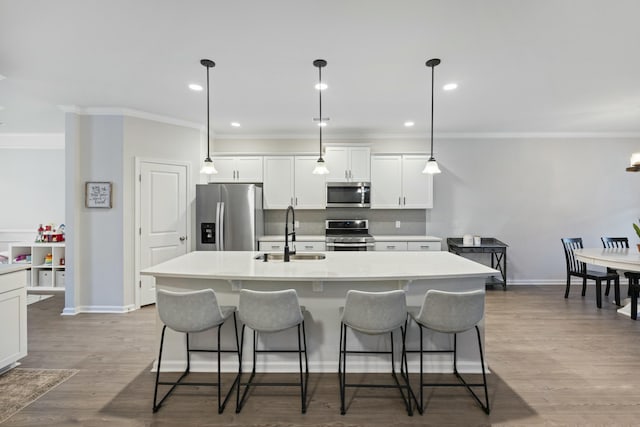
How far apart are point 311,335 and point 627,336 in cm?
336

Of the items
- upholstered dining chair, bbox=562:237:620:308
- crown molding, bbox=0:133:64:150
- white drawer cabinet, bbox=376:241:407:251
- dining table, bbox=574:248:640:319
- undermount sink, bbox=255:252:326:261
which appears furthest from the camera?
crown molding, bbox=0:133:64:150

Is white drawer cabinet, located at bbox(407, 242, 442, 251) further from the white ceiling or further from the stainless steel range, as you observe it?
the white ceiling

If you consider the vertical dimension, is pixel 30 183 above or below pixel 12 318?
above

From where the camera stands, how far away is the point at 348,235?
16.8 feet

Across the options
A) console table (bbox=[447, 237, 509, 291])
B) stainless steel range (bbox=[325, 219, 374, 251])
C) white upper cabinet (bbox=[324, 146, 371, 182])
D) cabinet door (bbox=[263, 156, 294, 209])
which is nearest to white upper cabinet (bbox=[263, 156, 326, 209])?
cabinet door (bbox=[263, 156, 294, 209])

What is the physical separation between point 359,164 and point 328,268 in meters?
2.84

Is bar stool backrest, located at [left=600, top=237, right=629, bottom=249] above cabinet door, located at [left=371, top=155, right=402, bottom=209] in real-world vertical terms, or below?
below

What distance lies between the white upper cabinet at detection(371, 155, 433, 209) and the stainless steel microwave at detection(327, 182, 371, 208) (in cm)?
12

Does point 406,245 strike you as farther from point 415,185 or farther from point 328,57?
point 328,57

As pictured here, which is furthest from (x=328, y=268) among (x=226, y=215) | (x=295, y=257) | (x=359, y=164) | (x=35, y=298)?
(x=35, y=298)

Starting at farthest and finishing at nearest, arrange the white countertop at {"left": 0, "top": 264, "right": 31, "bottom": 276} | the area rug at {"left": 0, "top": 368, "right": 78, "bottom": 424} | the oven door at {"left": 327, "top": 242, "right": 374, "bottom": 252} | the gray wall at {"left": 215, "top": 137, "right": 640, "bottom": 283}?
Answer: the gray wall at {"left": 215, "top": 137, "right": 640, "bottom": 283}, the oven door at {"left": 327, "top": 242, "right": 374, "bottom": 252}, the white countertop at {"left": 0, "top": 264, "right": 31, "bottom": 276}, the area rug at {"left": 0, "top": 368, "right": 78, "bottom": 424}

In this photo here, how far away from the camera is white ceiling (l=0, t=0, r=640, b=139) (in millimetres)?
2051

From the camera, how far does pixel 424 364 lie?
2615 mm

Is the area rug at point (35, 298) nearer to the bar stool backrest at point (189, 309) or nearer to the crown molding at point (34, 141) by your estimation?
the crown molding at point (34, 141)
